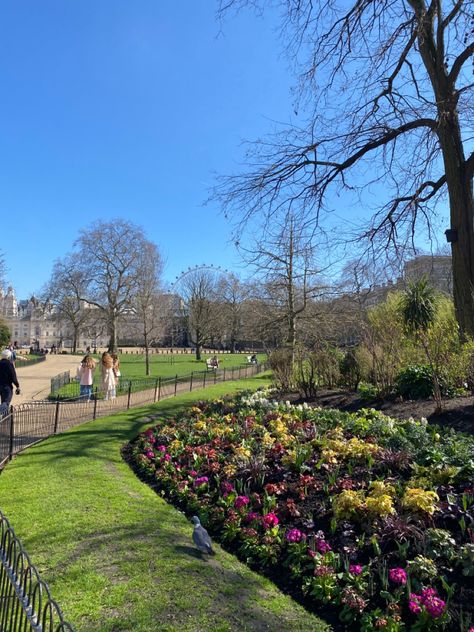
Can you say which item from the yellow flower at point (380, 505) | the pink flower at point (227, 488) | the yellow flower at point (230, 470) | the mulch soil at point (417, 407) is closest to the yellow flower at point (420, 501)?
the yellow flower at point (380, 505)

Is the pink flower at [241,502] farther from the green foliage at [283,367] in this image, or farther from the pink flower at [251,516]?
the green foliage at [283,367]

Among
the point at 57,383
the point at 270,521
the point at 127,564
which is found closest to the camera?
the point at 127,564

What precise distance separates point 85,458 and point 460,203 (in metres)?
9.06

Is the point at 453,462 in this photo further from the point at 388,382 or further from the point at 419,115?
the point at 419,115

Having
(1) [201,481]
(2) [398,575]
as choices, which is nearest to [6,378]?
(1) [201,481]

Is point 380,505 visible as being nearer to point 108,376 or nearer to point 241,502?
point 241,502

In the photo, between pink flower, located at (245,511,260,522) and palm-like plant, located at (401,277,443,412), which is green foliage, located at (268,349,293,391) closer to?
palm-like plant, located at (401,277,443,412)

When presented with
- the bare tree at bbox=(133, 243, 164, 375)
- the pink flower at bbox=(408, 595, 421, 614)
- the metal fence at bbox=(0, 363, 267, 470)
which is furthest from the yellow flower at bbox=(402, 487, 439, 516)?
the bare tree at bbox=(133, 243, 164, 375)

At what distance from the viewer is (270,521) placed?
449 cm

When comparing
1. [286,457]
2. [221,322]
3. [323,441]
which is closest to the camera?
[286,457]

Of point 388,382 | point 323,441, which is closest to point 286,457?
point 323,441

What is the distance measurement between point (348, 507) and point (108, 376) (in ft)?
39.4

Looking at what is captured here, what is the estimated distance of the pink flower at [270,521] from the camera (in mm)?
4477

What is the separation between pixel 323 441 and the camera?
6.41 meters
